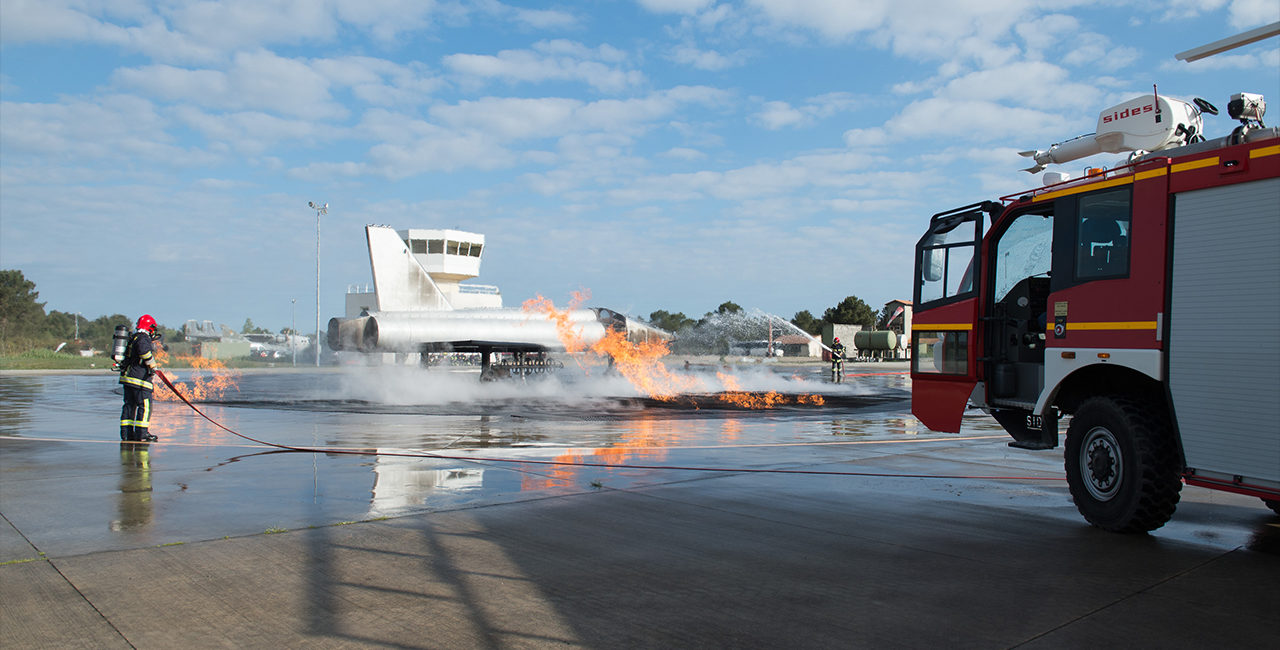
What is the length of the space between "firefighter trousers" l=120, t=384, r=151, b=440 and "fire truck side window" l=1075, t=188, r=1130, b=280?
526 inches

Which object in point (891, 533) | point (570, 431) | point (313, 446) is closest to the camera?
point (891, 533)

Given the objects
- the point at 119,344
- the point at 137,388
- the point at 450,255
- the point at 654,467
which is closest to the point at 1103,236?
the point at 654,467

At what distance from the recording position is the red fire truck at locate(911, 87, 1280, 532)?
5617 millimetres

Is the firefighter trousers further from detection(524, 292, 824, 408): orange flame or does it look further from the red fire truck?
detection(524, 292, 824, 408): orange flame

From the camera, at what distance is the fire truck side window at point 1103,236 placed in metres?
6.57

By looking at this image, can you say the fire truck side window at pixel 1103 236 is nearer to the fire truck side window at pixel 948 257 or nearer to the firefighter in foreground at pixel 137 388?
the fire truck side window at pixel 948 257

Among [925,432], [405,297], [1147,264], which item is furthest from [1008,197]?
[405,297]

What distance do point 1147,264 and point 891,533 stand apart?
3047 mm

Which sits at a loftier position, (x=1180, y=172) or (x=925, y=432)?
(x=1180, y=172)

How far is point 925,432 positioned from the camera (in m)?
15.9

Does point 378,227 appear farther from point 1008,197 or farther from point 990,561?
point 990,561

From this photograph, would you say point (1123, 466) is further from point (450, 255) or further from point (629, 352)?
point (450, 255)

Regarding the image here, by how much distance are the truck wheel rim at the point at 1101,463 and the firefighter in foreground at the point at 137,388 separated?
43.0 feet

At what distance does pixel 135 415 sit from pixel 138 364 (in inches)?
32.8
